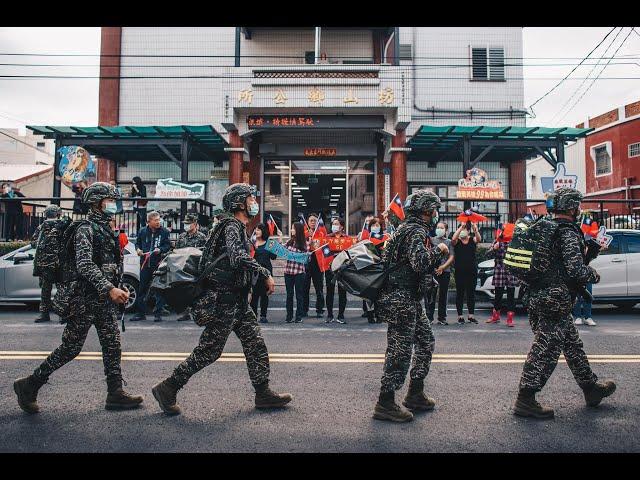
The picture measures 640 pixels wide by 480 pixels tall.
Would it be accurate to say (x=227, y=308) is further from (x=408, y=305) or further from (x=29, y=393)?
(x=29, y=393)

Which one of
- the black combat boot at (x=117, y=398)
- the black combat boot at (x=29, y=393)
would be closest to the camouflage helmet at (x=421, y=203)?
the black combat boot at (x=117, y=398)

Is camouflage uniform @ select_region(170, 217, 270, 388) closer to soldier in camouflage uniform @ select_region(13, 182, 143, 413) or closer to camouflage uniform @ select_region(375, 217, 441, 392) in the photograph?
A: soldier in camouflage uniform @ select_region(13, 182, 143, 413)

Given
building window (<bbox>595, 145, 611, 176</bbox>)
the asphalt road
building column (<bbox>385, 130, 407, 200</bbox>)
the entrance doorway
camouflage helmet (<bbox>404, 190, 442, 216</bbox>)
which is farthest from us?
building window (<bbox>595, 145, 611, 176</bbox>)

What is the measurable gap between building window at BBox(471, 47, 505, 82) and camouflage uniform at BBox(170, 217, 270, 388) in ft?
54.4

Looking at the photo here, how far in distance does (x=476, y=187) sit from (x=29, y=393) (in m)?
13.5

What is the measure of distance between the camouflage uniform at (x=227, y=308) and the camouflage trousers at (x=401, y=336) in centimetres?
102

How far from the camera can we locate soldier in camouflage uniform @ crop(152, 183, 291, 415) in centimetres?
411

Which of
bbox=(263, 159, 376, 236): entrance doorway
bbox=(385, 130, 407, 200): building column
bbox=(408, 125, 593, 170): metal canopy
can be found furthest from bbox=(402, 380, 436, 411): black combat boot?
bbox=(263, 159, 376, 236): entrance doorway

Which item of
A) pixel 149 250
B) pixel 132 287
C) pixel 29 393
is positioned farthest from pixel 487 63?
pixel 29 393

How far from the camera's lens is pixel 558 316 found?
411cm

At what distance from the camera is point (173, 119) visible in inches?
730

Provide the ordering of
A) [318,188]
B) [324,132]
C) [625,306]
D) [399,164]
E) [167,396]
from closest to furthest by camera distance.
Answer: [167,396] < [625,306] < [399,164] < [324,132] < [318,188]
